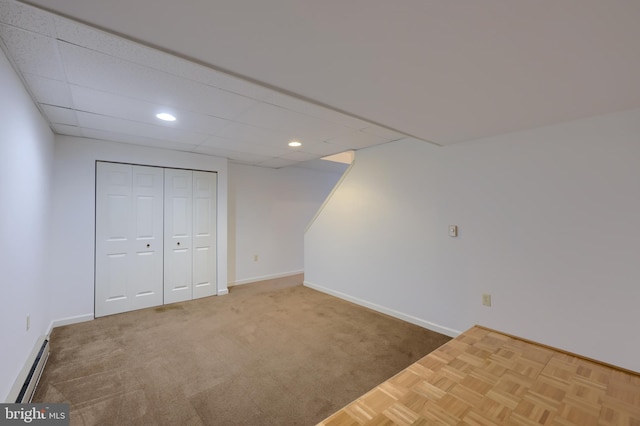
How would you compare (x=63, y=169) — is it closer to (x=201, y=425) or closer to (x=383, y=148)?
(x=201, y=425)

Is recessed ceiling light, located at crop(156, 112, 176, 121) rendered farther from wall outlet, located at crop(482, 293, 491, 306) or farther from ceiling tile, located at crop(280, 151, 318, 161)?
wall outlet, located at crop(482, 293, 491, 306)

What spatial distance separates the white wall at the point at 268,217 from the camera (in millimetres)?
5129

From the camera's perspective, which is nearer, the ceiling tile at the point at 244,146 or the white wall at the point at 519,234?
the white wall at the point at 519,234

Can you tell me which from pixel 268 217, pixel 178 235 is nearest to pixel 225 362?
pixel 178 235

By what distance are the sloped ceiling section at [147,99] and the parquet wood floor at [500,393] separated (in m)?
2.11

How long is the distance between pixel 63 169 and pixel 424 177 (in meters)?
4.50

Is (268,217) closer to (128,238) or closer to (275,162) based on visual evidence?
(275,162)

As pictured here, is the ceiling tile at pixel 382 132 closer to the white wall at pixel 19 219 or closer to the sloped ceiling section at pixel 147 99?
the sloped ceiling section at pixel 147 99

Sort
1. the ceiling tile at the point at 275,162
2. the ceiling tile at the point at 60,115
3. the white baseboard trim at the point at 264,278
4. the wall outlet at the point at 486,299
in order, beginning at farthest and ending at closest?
the white baseboard trim at the point at 264,278 < the ceiling tile at the point at 275,162 < the wall outlet at the point at 486,299 < the ceiling tile at the point at 60,115

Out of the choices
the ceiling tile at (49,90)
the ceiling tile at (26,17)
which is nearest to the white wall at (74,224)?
the ceiling tile at (49,90)

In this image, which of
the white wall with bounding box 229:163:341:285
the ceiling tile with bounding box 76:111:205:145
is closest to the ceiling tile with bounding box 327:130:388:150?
the ceiling tile with bounding box 76:111:205:145

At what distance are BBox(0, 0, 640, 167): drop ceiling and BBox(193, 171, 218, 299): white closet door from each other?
1.86m

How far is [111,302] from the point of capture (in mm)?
3590

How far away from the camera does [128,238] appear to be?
3719mm
